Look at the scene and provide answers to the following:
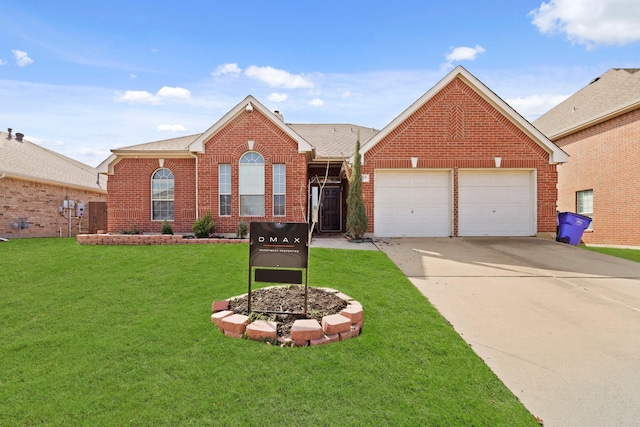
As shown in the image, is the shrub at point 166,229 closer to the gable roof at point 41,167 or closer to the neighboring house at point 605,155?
the gable roof at point 41,167

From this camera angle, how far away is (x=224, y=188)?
12836 mm

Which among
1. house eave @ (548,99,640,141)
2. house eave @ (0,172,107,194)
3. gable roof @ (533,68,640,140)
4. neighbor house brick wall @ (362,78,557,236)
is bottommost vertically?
house eave @ (0,172,107,194)

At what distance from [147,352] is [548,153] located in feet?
45.9

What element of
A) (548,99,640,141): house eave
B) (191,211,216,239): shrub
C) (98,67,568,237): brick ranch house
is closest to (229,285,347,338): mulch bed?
(191,211,216,239): shrub

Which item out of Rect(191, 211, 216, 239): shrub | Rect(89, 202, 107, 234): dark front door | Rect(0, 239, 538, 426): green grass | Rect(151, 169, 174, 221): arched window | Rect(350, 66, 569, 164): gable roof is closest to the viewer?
Rect(0, 239, 538, 426): green grass

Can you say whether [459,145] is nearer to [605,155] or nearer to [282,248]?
[605,155]

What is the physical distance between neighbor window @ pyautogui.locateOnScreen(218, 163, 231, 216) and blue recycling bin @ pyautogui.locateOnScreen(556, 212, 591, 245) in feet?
41.1

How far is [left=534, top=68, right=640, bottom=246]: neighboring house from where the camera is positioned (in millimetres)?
14578

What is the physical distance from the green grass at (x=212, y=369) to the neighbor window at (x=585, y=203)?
55.5 ft

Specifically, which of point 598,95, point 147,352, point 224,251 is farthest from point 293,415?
point 598,95

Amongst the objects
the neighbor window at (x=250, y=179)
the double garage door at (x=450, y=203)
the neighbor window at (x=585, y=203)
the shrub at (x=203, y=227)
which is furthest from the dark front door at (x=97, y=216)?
the neighbor window at (x=585, y=203)

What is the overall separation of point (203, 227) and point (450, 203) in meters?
9.12

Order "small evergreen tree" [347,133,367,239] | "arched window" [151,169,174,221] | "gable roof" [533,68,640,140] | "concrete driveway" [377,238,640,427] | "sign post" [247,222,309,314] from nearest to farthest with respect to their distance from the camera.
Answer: "concrete driveway" [377,238,640,427]
"sign post" [247,222,309,314]
"small evergreen tree" [347,133,367,239]
"arched window" [151,169,174,221]
"gable roof" [533,68,640,140]

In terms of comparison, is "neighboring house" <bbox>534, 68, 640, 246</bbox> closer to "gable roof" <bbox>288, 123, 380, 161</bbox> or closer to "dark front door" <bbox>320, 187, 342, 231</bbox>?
"gable roof" <bbox>288, 123, 380, 161</bbox>
